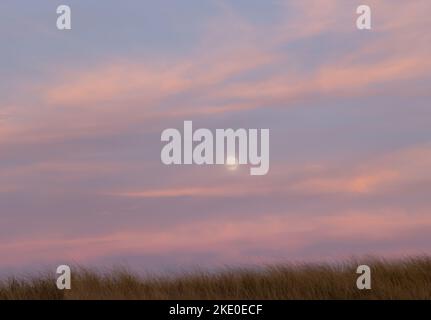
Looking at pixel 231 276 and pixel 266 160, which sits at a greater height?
pixel 266 160

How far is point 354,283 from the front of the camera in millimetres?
15766

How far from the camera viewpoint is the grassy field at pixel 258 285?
50.5 feet

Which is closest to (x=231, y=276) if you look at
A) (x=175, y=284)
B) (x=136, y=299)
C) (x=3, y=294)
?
(x=175, y=284)

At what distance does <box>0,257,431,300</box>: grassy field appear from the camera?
50.5ft

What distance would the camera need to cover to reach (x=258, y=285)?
16219 millimetres

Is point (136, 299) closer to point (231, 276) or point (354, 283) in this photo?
point (231, 276)
